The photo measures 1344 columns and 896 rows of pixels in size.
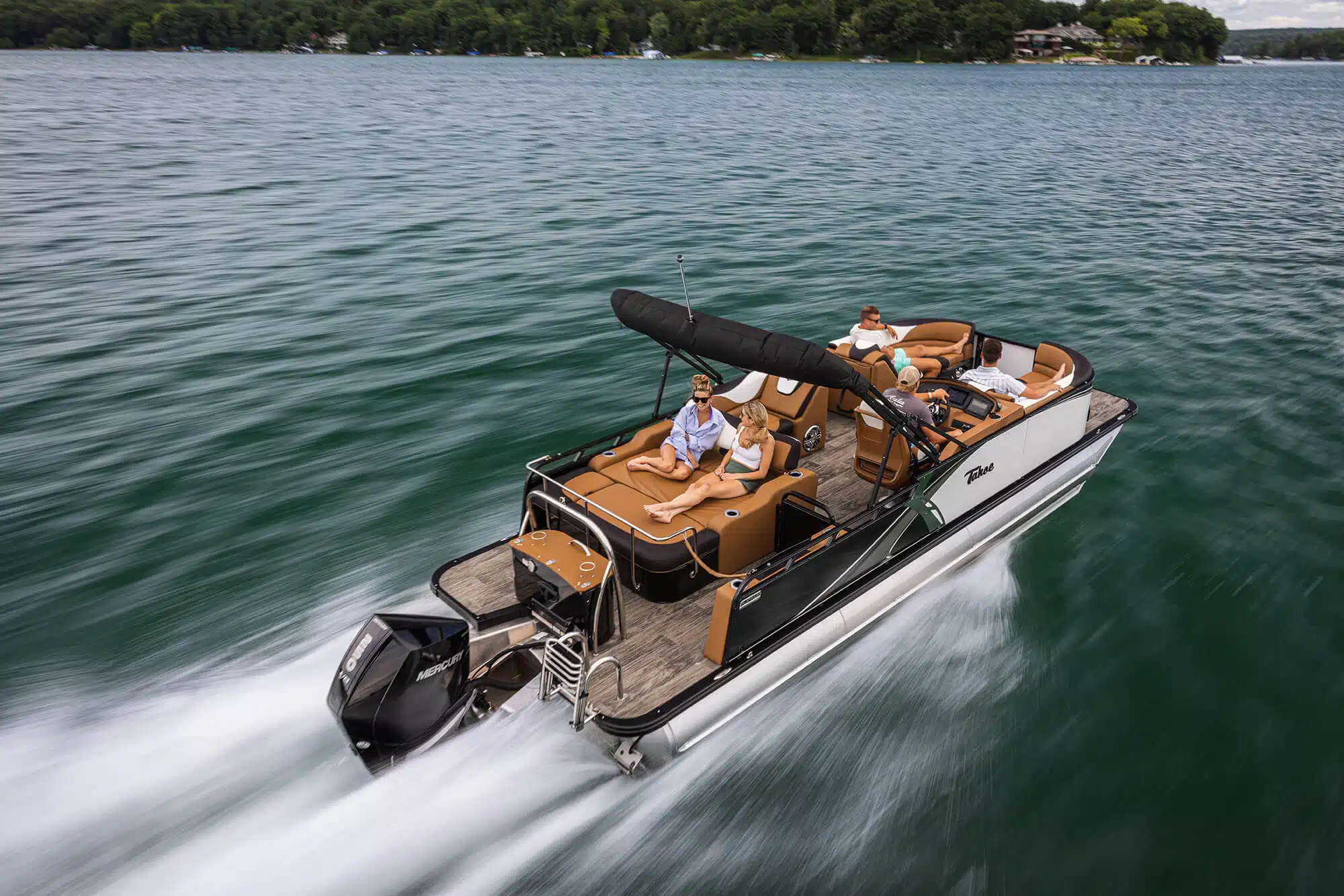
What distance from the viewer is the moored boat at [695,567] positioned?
17.6ft

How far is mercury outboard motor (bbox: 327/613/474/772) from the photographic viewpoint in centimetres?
502

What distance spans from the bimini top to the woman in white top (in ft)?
1.74

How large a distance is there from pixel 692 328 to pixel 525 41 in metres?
122

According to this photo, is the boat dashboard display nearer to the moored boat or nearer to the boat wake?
the moored boat

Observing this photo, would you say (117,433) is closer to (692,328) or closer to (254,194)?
(692,328)

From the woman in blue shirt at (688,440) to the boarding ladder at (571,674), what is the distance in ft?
6.36

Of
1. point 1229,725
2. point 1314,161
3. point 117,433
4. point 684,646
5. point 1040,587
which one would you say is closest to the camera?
point 684,646

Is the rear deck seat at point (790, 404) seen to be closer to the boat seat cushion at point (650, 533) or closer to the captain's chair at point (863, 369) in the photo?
the captain's chair at point (863, 369)

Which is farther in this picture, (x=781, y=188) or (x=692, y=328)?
(x=781, y=188)

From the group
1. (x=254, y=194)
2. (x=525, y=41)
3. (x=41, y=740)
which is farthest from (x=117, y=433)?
(x=525, y=41)

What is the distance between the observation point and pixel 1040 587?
843cm

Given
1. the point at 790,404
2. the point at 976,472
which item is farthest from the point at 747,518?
the point at 976,472

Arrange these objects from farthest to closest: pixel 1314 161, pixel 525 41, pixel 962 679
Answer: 1. pixel 525 41
2. pixel 1314 161
3. pixel 962 679

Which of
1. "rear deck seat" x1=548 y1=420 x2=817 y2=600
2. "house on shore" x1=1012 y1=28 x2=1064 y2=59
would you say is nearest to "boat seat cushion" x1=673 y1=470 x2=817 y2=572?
"rear deck seat" x1=548 y1=420 x2=817 y2=600
